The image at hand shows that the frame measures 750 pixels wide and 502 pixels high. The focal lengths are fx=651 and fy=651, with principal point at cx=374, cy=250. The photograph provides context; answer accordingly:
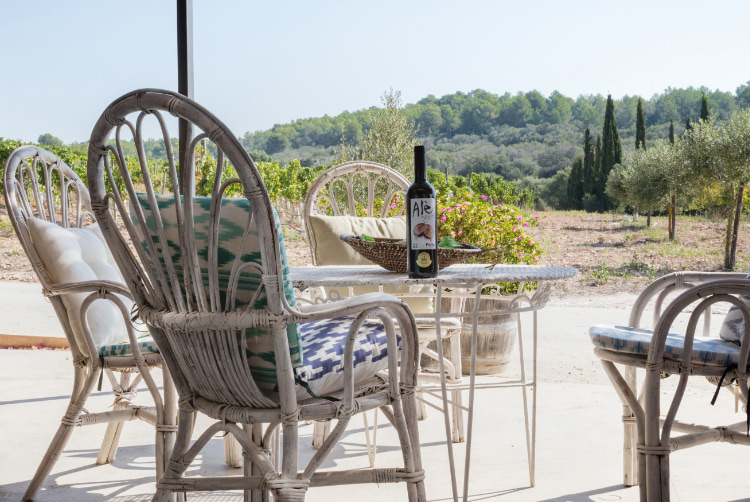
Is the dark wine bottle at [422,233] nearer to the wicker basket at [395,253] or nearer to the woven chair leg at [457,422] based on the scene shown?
the wicker basket at [395,253]

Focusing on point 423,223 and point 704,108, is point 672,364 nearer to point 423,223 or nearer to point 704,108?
point 423,223

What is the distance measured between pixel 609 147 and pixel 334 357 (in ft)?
30.7

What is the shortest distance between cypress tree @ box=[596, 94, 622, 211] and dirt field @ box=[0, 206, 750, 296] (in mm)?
527

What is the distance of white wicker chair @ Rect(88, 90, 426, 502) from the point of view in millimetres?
978

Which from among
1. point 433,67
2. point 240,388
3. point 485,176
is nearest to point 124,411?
point 240,388

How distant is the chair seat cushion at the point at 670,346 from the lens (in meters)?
1.26

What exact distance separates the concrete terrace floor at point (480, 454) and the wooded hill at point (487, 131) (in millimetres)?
5823

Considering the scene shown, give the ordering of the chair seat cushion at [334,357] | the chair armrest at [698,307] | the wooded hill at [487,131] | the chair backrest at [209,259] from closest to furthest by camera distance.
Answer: the chair backrest at [209,259] < the chair seat cushion at [334,357] < the chair armrest at [698,307] < the wooded hill at [487,131]

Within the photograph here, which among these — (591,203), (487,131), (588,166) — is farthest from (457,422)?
(591,203)

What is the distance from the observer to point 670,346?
1.30m

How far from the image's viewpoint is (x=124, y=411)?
1.61 meters

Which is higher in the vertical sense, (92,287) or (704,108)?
(704,108)

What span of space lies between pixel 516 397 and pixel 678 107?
25.6 feet

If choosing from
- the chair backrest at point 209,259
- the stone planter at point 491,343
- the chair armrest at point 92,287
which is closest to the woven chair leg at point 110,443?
the chair armrest at point 92,287
